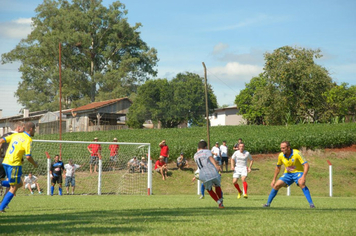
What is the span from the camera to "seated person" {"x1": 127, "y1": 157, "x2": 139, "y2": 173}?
25875 mm

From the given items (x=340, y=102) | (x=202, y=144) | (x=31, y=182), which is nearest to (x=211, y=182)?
(x=202, y=144)

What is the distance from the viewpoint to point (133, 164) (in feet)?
85.7

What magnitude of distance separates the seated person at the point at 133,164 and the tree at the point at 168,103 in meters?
35.9

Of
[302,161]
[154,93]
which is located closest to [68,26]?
[154,93]

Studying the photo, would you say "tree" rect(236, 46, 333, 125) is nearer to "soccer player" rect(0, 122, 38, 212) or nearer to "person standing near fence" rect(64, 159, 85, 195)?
"person standing near fence" rect(64, 159, 85, 195)

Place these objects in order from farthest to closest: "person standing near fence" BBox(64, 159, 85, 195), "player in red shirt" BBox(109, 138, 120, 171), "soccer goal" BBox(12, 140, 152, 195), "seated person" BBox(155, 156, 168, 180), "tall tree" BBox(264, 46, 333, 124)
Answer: "tall tree" BBox(264, 46, 333, 124) < "seated person" BBox(155, 156, 168, 180) < "player in red shirt" BBox(109, 138, 120, 171) < "soccer goal" BBox(12, 140, 152, 195) < "person standing near fence" BBox(64, 159, 85, 195)

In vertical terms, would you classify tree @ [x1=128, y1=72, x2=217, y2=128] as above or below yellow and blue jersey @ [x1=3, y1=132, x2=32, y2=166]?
above

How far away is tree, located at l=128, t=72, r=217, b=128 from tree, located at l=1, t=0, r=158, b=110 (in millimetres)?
7468

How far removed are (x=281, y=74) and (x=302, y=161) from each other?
130 feet

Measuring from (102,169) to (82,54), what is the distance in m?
49.4

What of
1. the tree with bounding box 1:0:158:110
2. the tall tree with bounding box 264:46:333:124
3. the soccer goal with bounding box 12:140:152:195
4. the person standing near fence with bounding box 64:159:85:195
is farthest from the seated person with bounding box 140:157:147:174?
the tree with bounding box 1:0:158:110

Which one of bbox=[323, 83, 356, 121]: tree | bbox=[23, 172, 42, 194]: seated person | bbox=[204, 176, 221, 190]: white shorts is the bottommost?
bbox=[23, 172, 42, 194]: seated person

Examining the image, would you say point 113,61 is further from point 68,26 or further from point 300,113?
point 300,113

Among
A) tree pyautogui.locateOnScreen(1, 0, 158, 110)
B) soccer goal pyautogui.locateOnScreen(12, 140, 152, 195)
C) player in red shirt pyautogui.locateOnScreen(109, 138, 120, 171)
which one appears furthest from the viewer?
tree pyautogui.locateOnScreen(1, 0, 158, 110)
